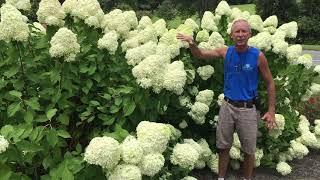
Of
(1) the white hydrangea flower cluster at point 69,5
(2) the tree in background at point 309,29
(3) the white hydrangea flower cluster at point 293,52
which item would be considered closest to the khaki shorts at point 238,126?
(3) the white hydrangea flower cluster at point 293,52

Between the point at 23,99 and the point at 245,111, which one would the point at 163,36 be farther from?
the point at 23,99

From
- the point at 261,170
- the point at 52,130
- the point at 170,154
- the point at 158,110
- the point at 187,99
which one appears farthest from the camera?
the point at 261,170

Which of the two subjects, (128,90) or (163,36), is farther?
(163,36)

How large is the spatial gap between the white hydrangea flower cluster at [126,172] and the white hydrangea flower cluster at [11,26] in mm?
1175

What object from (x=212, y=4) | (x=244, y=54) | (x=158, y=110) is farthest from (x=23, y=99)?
(x=212, y=4)

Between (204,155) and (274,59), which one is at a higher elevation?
(274,59)

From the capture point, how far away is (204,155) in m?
5.29

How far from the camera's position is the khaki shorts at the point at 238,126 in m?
4.81

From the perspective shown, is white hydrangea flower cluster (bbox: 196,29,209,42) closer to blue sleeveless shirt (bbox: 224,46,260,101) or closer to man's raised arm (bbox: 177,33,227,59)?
man's raised arm (bbox: 177,33,227,59)

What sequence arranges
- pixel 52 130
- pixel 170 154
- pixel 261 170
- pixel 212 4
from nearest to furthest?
pixel 52 130 < pixel 170 154 < pixel 261 170 < pixel 212 4

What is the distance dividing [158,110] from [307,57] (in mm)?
2562

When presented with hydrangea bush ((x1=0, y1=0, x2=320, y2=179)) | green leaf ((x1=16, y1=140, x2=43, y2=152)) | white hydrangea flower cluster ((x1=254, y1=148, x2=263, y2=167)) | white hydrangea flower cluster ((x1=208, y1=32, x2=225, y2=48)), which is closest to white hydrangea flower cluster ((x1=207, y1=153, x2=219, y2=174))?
hydrangea bush ((x1=0, y1=0, x2=320, y2=179))

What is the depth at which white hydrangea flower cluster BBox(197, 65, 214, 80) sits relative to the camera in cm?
520

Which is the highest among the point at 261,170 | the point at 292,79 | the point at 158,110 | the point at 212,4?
the point at 158,110
